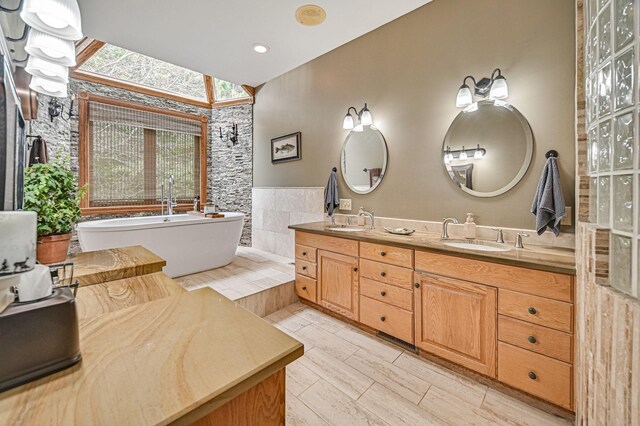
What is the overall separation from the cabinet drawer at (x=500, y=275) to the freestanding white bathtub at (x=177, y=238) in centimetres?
262

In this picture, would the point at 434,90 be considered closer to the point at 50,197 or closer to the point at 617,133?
the point at 617,133

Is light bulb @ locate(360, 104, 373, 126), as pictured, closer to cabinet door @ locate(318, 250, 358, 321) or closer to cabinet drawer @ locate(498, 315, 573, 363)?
cabinet door @ locate(318, 250, 358, 321)

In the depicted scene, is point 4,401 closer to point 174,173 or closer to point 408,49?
point 408,49

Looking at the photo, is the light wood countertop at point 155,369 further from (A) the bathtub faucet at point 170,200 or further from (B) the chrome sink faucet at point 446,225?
(A) the bathtub faucet at point 170,200

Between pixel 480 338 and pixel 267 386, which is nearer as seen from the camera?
pixel 267 386

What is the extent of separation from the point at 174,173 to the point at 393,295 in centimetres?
401

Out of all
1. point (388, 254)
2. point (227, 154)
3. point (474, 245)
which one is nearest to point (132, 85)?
point (227, 154)

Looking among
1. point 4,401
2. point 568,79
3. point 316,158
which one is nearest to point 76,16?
point 4,401

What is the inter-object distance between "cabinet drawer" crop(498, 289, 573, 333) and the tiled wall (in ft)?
7.09

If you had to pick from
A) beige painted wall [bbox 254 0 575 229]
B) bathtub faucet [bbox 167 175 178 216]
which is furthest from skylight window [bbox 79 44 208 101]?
beige painted wall [bbox 254 0 575 229]

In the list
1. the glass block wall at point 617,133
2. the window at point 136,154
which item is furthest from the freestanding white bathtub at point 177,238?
the glass block wall at point 617,133

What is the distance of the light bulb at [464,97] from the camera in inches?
85.4

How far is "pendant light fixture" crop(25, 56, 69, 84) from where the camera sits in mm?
1760

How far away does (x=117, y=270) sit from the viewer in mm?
1326
